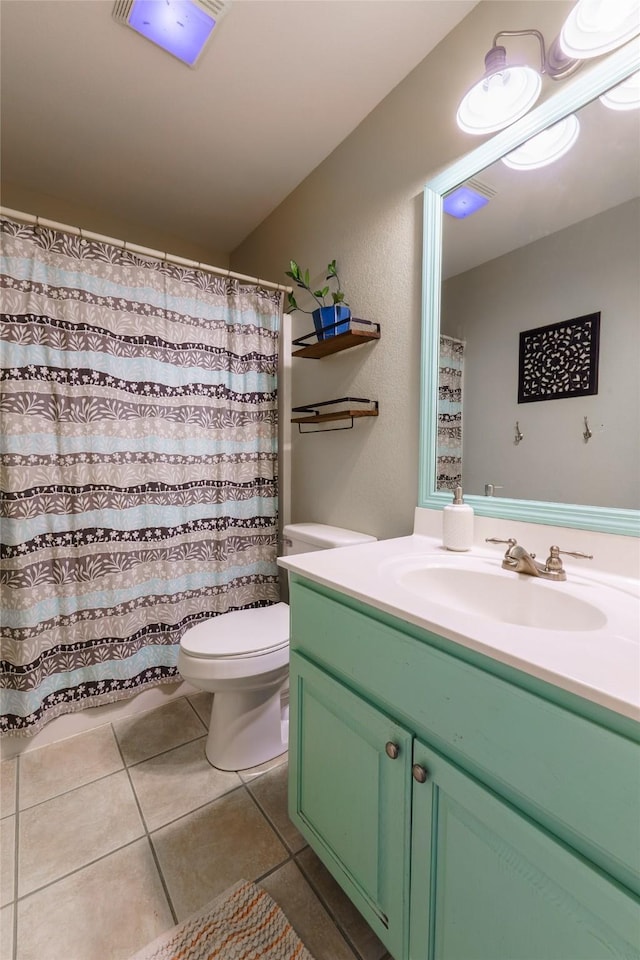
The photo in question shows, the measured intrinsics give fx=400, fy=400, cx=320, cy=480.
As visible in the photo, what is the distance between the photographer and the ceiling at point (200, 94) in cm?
122

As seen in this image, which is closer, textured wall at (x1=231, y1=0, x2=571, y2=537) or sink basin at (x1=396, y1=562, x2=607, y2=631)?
sink basin at (x1=396, y1=562, x2=607, y2=631)

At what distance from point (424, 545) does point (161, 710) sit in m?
1.39

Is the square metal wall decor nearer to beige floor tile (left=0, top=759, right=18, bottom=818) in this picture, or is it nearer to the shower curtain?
the shower curtain

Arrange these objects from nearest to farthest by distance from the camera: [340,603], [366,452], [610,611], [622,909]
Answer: [622,909] < [610,611] < [340,603] < [366,452]

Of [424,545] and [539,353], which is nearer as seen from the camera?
[539,353]

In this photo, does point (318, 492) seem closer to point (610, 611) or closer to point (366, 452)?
point (366, 452)

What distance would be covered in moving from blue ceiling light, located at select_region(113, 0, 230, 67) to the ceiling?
3 centimetres

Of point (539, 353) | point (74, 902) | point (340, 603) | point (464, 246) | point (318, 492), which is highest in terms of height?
point (464, 246)

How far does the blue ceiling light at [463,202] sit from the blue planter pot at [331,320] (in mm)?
472

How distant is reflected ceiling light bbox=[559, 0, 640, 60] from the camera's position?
2.74 ft

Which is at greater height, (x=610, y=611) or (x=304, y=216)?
(x=304, y=216)

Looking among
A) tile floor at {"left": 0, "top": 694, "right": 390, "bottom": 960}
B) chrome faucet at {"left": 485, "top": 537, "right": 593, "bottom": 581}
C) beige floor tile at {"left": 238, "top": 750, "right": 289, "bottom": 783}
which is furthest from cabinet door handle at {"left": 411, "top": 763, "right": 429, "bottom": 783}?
beige floor tile at {"left": 238, "top": 750, "right": 289, "bottom": 783}

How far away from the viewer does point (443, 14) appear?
3.90ft

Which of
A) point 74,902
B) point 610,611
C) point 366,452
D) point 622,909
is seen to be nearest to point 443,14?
point 366,452
